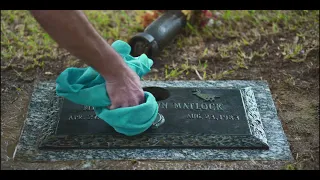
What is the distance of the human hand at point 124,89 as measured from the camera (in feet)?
8.93

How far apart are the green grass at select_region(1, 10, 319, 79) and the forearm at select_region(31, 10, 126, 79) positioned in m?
1.26

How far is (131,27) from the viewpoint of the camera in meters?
4.48

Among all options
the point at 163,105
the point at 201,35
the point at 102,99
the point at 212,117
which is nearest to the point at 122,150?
the point at 102,99

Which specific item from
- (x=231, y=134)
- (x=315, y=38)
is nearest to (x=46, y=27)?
(x=231, y=134)

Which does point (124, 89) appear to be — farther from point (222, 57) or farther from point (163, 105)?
point (222, 57)

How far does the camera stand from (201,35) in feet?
14.4

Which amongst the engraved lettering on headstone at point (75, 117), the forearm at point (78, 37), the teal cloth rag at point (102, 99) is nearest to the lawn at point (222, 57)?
the engraved lettering on headstone at point (75, 117)

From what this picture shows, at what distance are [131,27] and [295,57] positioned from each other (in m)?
1.40

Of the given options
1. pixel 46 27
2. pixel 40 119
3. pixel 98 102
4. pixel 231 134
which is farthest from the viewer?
pixel 40 119

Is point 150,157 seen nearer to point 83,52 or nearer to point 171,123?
point 171,123

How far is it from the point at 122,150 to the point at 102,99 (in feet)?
1.10

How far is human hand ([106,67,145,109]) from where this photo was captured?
8.93 ft

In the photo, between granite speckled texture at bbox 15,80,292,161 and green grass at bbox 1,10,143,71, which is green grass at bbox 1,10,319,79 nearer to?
green grass at bbox 1,10,143,71

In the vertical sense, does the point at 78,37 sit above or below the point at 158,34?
above
